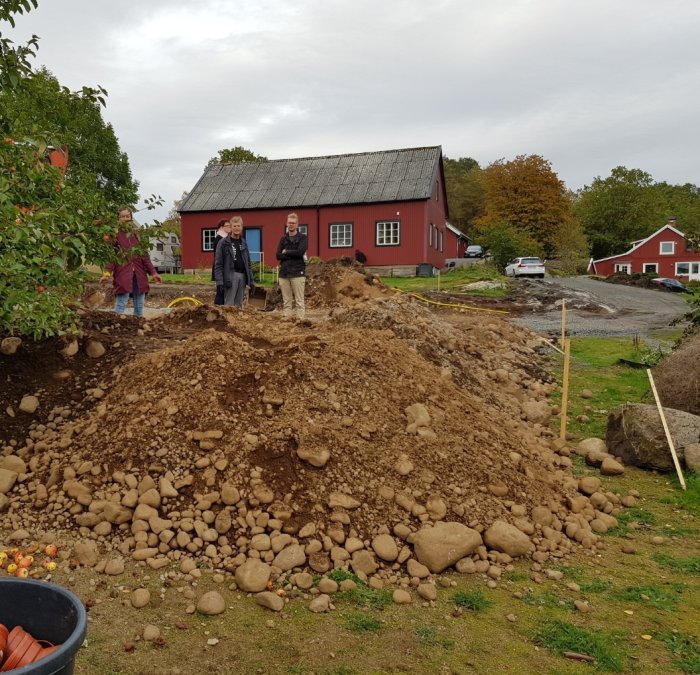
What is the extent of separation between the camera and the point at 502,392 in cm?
791

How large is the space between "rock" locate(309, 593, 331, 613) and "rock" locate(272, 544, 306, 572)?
0.34 meters

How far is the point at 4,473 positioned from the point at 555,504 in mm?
4084

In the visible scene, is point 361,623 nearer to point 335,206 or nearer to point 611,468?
point 611,468

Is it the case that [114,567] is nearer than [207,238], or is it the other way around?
[114,567]

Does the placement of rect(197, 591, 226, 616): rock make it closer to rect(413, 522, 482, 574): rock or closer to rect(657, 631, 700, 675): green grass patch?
rect(413, 522, 482, 574): rock

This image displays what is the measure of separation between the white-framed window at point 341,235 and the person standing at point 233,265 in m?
19.5

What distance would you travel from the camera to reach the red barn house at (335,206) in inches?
1097

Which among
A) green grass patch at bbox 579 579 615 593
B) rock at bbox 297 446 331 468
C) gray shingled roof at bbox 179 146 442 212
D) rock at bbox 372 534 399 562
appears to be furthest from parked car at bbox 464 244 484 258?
rock at bbox 372 534 399 562

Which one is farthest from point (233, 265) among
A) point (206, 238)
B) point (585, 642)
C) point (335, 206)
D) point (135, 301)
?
point (206, 238)

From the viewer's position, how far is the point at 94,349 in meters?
6.19

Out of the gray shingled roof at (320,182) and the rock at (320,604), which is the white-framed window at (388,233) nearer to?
the gray shingled roof at (320,182)

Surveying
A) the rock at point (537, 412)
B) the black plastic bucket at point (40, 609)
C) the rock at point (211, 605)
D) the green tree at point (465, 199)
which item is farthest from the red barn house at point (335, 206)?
the green tree at point (465, 199)

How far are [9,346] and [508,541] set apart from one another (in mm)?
4724

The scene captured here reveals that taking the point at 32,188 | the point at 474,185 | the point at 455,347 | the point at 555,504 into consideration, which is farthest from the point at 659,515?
the point at 474,185
